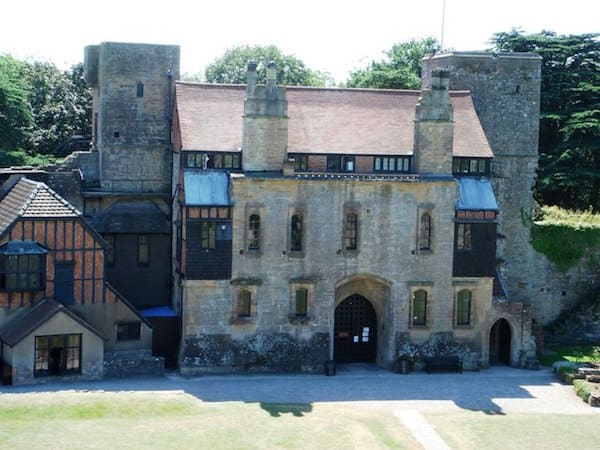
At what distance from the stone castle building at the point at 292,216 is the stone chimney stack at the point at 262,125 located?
0.06m

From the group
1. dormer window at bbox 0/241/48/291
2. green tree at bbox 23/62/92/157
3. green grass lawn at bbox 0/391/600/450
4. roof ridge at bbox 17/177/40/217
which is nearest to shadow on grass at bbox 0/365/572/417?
green grass lawn at bbox 0/391/600/450

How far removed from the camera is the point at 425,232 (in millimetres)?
45031

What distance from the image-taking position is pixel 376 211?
44.3 metres

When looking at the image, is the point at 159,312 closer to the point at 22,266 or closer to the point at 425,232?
the point at 22,266

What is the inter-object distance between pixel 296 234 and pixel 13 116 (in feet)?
84.1

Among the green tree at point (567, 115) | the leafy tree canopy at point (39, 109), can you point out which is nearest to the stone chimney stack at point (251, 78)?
the green tree at point (567, 115)

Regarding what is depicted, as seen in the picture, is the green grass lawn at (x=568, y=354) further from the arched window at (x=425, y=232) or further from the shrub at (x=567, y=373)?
the arched window at (x=425, y=232)

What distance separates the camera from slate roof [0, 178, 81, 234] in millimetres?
40312

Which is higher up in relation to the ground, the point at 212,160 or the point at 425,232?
the point at 212,160

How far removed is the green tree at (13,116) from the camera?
200 feet

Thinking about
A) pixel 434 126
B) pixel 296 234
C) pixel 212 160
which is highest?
pixel 434 126

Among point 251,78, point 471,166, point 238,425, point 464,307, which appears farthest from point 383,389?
point 251,78

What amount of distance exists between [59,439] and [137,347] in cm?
1095

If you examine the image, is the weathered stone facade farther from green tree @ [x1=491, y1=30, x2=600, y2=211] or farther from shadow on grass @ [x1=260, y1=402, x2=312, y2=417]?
green tree @ [x1=491, y1=30, x2=600, y2=211]
